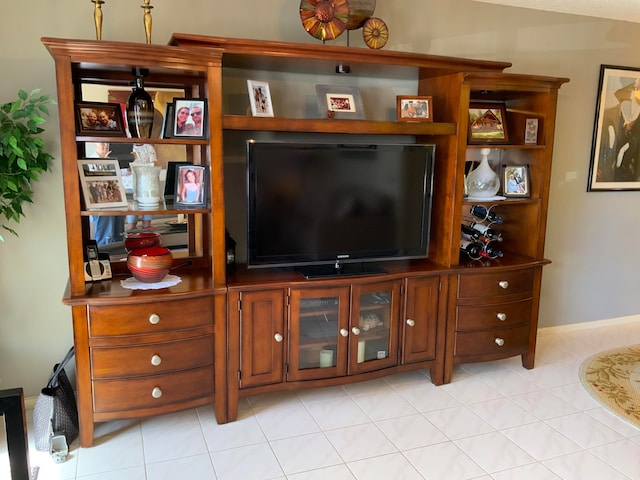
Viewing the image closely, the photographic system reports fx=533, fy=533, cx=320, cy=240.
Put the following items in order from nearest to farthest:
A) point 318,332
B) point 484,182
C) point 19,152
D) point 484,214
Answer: point 19,152 → point 318,332 → point 484,182 → point 484,214

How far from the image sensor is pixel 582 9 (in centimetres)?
352

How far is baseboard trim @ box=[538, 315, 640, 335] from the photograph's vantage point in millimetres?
4031

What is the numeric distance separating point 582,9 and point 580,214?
140cm

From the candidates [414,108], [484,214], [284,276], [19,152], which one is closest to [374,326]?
[284,276]

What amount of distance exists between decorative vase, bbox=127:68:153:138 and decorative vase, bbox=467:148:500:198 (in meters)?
1.90

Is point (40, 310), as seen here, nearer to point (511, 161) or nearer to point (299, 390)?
point (299, 390)

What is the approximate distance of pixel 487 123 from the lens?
320 centimetres

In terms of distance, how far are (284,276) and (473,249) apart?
48.3 inches

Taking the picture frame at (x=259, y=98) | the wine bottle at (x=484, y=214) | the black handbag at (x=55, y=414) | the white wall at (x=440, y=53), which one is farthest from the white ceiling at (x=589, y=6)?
the black handbag at (x=55, y=414)

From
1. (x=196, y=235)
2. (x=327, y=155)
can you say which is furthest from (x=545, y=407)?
(x=196, y=235)

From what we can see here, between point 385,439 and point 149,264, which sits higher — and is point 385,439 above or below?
below

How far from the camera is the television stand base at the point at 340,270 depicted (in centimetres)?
279

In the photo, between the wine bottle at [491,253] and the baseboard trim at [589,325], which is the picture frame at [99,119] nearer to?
the wine bottle at [491,253]

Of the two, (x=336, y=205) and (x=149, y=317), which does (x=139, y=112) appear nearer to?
(x=149, y=317)
